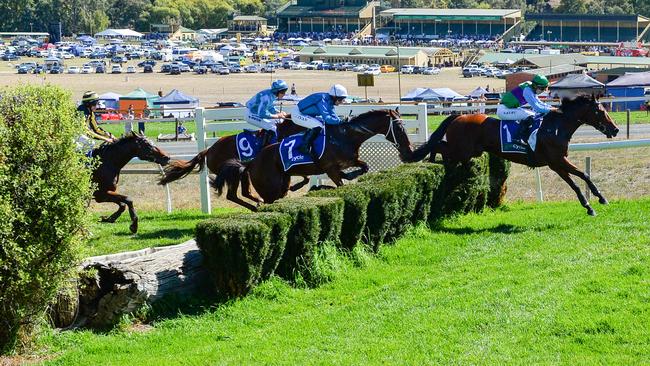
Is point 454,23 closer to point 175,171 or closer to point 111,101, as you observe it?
point 111,101

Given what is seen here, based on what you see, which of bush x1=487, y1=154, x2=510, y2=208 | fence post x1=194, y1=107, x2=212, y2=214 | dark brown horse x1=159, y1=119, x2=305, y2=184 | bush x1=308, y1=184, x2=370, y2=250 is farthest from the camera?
fence post x1=194, y1=107, x2=212, y2=214

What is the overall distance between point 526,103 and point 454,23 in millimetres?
137516

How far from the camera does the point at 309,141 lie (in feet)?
44.4

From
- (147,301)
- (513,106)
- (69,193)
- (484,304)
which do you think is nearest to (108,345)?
(147,301)

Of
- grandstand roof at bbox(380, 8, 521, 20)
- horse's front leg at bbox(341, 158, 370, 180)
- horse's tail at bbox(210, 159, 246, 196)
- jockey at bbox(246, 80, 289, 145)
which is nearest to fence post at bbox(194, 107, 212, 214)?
jockey at bbox(246, 80, 289, 145)

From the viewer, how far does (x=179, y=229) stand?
45.0 ft

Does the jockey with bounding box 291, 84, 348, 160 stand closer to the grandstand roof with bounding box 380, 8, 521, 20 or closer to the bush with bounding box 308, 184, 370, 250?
the bush with bounding box 308, 184, 370, 250

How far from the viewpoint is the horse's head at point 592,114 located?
45.4 ft

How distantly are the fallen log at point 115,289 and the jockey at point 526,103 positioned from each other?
6519 mm

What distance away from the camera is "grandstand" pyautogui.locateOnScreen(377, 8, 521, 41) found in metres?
144

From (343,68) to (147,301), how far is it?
8857cm

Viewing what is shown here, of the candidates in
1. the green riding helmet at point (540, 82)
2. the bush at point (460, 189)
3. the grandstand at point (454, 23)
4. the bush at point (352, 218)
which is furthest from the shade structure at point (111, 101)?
A: the grandstand at point (454, 23)

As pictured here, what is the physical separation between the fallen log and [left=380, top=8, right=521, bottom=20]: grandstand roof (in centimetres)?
13873

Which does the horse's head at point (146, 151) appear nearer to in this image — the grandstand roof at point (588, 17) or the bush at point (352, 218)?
the bush at point (352, 218)
